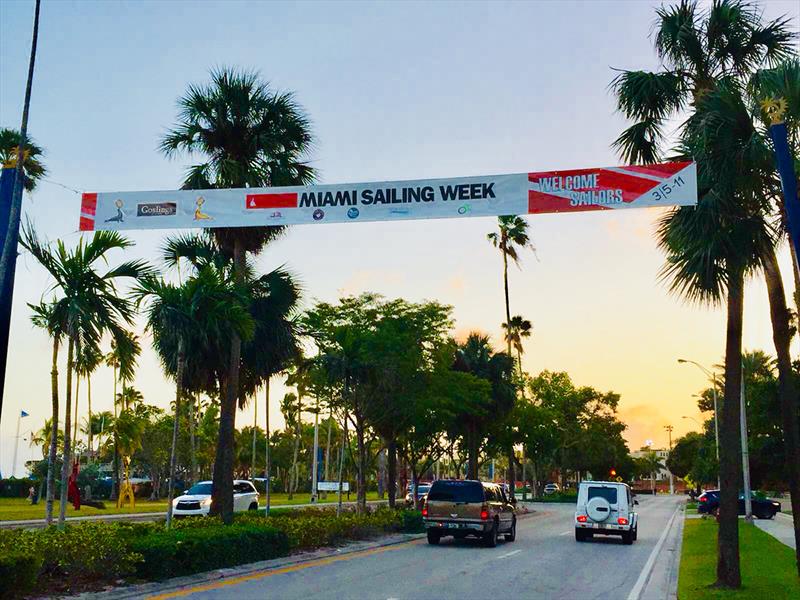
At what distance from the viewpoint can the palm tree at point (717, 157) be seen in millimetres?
14023

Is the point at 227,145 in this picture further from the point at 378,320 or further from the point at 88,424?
the point at 88,424

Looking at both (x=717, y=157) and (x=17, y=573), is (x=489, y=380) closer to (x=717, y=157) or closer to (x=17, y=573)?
(x=717, y=157)

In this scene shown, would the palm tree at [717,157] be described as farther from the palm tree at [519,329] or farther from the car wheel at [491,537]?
the palm tree at [519,329]

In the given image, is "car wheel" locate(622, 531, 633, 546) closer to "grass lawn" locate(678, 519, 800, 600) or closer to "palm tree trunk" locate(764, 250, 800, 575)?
"grass lawn" locate(678, 519, 800, 600)

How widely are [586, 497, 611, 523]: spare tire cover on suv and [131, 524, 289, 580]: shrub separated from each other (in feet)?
38.2

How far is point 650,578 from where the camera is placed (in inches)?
690

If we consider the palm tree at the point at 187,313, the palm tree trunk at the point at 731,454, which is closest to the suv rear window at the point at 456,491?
Answer: the palm tree at the point at 187,313

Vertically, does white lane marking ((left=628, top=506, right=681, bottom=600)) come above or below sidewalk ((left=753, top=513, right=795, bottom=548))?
above

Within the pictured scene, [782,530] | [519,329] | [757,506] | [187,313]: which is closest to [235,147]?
[187,313]

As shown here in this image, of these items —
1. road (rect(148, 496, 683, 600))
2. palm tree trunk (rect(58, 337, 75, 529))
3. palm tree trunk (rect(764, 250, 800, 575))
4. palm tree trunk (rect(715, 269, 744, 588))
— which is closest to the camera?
road (rect(148, 496, 683, 600))

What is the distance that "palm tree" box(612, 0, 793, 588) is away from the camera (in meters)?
14.0

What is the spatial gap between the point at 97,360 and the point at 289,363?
11690 mm

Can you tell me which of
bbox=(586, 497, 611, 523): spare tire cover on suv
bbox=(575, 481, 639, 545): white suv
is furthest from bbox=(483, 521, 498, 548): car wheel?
bbox=(586, 497, 611, 523): spare tire cover on suv

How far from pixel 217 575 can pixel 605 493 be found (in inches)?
628
